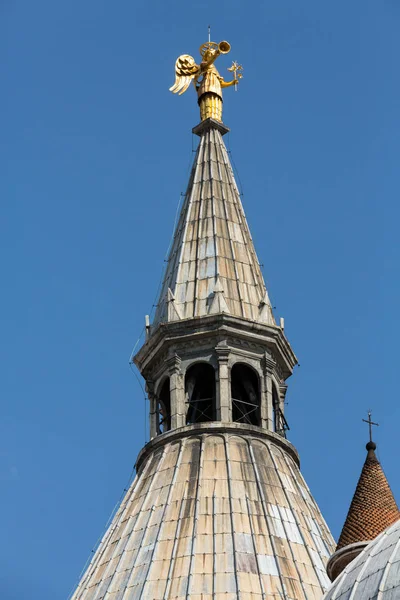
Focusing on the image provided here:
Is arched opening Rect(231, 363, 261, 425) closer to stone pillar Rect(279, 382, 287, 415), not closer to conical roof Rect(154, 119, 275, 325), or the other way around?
stone pillar Rect(279, 382, 287, 415)

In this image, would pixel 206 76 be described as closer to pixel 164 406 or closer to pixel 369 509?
pixel 164 406

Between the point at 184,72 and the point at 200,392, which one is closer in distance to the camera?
the point at 200,392

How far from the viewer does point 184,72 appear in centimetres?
8312

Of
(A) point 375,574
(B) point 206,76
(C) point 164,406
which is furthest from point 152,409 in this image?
(A) point 375,574

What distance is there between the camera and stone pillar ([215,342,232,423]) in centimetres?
7131

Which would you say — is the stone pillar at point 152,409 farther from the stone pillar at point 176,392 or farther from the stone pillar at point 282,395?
the stone pillar at point 282,395

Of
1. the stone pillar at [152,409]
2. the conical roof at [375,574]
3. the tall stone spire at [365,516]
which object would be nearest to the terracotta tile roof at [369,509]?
the tall stone spire at [365,516]

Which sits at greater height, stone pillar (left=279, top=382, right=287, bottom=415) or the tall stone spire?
stone pillar (left=279, top=382, right=287, bottom=415)

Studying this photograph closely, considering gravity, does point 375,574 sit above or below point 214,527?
below

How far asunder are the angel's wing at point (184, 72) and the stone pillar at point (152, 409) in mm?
13225

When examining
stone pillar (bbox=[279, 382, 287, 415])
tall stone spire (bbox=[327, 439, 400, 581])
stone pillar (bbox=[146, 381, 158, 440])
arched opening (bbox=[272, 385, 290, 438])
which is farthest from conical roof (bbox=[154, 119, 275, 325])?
tall stone spire (bbox=[327, 439, 400, 581])

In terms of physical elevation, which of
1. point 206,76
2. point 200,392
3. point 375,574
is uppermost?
point 206,76

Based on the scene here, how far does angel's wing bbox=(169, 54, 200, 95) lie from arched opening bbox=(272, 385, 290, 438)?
14058 millimetres

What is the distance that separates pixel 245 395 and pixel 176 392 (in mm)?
2844
